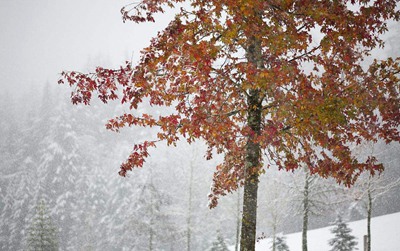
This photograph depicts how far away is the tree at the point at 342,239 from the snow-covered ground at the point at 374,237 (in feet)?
3.07

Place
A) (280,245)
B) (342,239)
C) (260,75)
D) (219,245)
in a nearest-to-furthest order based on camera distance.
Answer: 1. (260,75)
2. (342,239)
3. (280,245)
4. (219,245)

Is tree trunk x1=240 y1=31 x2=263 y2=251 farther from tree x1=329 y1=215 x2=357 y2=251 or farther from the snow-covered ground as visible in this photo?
the snow-covered ground

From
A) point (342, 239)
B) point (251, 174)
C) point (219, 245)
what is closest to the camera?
point (251, 174)

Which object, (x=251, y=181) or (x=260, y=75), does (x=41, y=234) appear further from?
(x=260, y=75)

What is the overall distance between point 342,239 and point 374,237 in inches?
136

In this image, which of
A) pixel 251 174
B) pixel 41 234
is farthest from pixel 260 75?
pixel 41 234

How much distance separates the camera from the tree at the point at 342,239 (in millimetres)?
17062

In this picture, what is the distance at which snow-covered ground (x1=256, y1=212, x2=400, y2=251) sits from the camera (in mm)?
17500

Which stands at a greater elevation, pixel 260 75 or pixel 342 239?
pixel 260 75

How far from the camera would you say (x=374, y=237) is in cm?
1925

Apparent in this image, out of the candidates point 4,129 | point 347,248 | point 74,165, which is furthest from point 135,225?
point 4,129

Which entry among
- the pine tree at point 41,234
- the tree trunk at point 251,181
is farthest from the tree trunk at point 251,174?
the pine tree at point 41,234

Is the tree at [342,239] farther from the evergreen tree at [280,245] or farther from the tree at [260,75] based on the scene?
the tree at [260,75]

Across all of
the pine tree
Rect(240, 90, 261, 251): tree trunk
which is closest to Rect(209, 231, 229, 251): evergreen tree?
the pine tree
